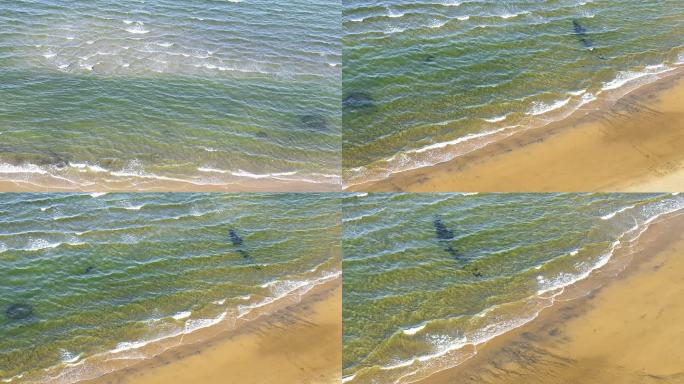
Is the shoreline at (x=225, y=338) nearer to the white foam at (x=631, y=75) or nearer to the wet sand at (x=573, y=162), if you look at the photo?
the wet sand at (x=573, y=162)

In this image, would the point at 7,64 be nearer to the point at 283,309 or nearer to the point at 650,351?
the point at 283,309

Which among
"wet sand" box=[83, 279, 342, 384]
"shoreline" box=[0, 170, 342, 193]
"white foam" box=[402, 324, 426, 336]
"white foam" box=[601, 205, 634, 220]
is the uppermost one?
"shoreline" box=[0, 170, 342, 193]

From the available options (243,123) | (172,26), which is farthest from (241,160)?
(172,26)

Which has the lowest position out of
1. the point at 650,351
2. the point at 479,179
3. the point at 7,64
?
the point at 650,351

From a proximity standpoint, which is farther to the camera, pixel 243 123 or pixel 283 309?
pixel 243 123

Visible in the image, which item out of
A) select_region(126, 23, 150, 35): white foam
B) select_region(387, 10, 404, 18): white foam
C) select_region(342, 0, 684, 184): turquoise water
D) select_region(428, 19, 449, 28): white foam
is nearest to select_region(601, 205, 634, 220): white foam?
select_region(342, 0, 684, 184): turquoise water

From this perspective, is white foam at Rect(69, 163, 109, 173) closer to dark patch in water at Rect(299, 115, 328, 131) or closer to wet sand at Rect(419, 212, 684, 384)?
dark patch in water at Rect(299, 115, 328, 131)
